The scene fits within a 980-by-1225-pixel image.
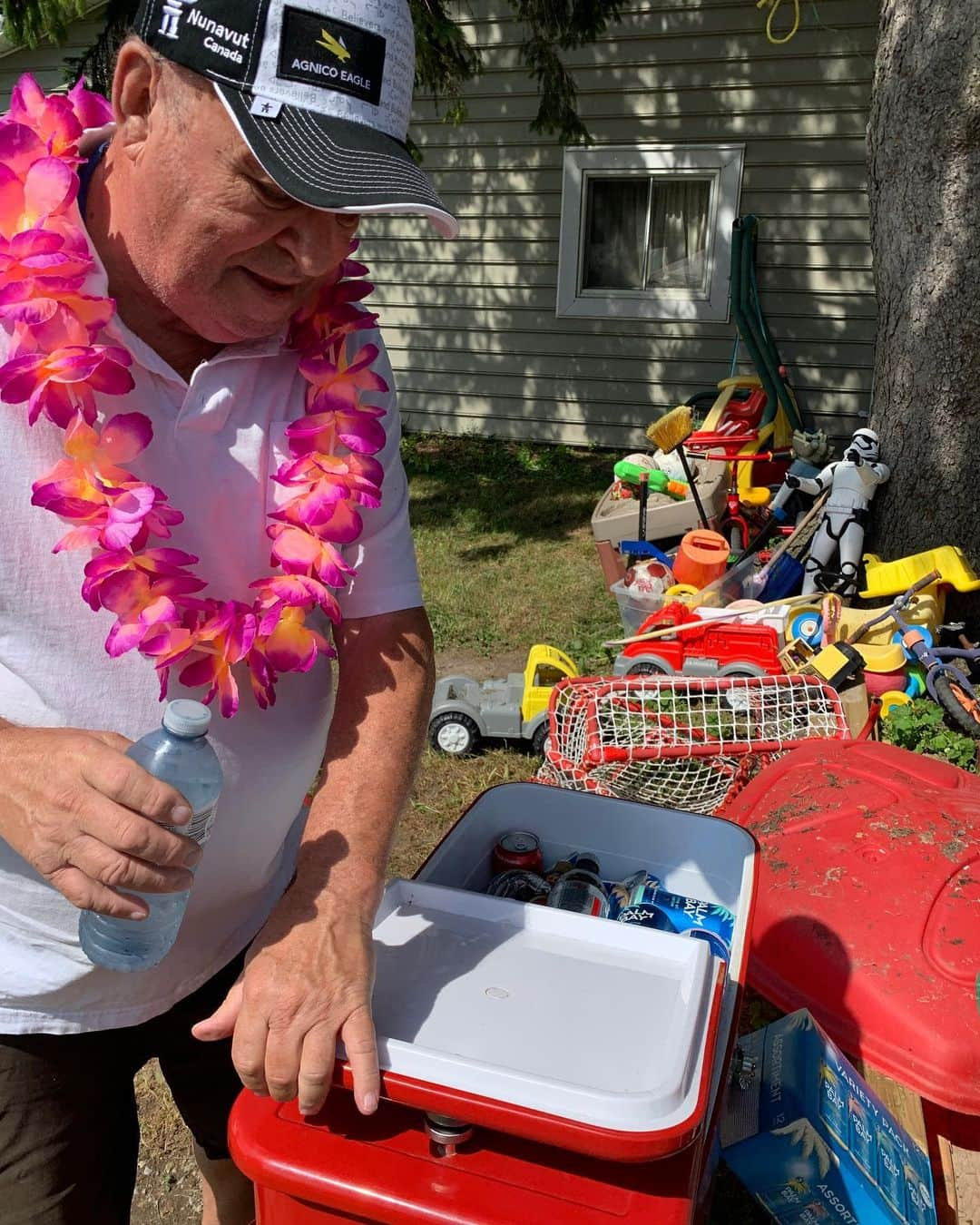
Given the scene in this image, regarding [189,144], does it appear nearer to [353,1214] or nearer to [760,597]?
[353,1214]

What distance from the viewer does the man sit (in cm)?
119

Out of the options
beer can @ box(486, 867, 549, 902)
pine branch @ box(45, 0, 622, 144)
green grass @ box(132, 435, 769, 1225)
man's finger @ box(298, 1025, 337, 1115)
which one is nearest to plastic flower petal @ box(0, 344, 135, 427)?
man's finger @ box(298, 1025, 337, 1115)

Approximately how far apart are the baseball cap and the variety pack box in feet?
4.56

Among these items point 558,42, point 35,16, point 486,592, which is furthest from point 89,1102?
point 558,42

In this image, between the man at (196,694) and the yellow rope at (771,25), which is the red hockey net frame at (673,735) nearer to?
the man at (196,694)

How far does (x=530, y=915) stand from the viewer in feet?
4.70

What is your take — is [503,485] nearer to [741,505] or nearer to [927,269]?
[741,505]

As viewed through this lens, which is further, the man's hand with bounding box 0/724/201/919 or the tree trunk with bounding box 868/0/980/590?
the tree trunk with bounding box 868/0/980/590

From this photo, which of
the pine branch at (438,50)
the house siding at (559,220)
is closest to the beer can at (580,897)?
the pine branch at (438,50)

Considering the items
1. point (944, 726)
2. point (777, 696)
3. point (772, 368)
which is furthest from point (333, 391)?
point (772, 368)

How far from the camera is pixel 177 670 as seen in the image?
142 cm

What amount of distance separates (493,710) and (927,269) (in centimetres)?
298

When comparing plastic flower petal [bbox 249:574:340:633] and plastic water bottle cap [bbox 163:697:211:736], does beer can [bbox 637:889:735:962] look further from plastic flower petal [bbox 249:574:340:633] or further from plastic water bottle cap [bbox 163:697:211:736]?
plastic water bottle cap [bbox 163:697:211:736]

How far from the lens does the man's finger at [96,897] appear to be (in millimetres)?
1157
